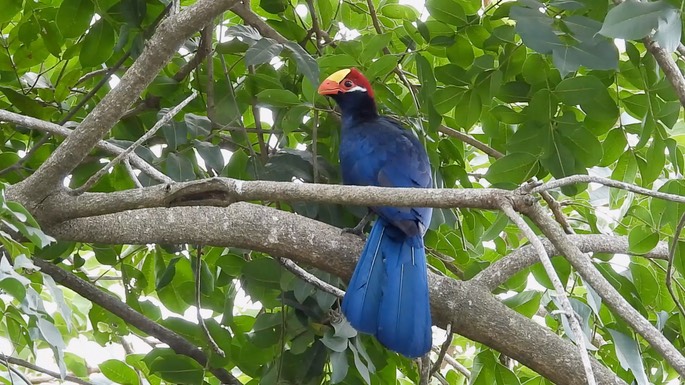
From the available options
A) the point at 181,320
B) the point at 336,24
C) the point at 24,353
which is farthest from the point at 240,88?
the point at 24,353

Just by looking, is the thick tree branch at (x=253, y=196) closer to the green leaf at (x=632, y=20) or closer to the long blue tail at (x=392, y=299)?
the green leaf at (x=632, y=20)

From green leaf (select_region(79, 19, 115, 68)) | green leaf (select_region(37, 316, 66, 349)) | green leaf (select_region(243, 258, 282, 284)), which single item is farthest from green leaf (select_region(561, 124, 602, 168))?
green leaf (select_region(37, 316, 66, 349))

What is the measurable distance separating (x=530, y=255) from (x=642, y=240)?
351 mm

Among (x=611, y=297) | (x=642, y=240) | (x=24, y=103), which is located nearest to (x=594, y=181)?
(x=611, y=297)

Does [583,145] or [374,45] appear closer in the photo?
[583,145]

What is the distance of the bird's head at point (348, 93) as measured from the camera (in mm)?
3445

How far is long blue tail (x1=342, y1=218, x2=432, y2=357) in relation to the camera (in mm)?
2545

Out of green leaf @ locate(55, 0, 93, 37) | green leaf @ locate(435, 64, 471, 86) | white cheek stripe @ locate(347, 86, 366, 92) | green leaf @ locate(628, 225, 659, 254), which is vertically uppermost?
green leaf @ locate(55, 0, 93, 37)

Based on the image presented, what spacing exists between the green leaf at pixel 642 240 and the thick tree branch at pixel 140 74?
1.28m

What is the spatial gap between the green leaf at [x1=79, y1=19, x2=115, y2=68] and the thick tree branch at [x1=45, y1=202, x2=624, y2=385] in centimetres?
67

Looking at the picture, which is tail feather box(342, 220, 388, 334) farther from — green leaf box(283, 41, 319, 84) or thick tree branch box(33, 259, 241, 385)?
green leaf box(283, 41, 319, 84)

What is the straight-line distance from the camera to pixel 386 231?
9.77 feet

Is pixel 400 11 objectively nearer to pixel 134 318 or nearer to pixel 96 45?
pixel 96 45

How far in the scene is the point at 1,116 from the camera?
2.17m
